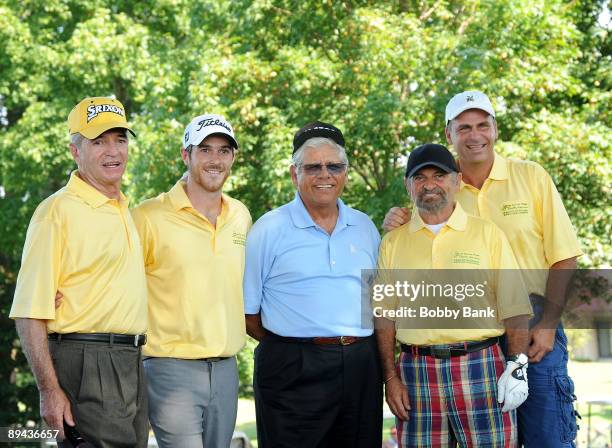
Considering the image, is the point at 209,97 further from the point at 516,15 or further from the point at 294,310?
the point at 294,310

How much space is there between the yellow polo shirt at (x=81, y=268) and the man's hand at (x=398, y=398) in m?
1.25

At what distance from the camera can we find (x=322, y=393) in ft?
14.3

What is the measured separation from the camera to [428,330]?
13.8ft

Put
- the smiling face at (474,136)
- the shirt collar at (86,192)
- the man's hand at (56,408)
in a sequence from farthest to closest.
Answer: the smiling face at (474,136), the shirt collar at (86,192), the man's hand at (56,408)

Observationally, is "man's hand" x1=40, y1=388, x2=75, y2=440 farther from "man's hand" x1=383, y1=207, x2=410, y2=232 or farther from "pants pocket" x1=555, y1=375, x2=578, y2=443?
"pants pocket" x1=555, y1=375, x2=578, y2=443

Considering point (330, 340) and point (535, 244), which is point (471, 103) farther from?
point (330, 340)

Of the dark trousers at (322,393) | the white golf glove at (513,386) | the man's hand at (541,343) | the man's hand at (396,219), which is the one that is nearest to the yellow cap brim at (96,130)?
the dark trousers at (322,393)

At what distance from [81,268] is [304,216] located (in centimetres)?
119

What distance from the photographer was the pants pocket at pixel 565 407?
4465mm

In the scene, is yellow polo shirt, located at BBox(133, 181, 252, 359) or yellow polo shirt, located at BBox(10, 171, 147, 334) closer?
yellow polo shirt, located at BBox(10, 171, 147, 334)

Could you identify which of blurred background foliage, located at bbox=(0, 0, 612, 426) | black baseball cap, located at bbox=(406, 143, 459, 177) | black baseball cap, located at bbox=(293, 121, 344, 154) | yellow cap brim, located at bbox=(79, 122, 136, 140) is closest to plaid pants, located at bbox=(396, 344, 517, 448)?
black baseball cap, located at bbox=(406, 143, 459, 177)

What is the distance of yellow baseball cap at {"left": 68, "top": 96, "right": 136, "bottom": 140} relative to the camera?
4.15 meters

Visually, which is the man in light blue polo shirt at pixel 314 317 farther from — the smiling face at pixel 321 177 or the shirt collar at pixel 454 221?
the shirt collar at pixel 454 221

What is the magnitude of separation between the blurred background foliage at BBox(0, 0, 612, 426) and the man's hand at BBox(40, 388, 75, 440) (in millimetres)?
7809
